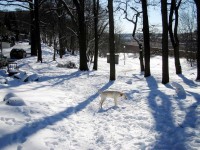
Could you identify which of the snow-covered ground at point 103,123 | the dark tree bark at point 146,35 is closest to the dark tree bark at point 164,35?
the dark tree bark at point 146,35

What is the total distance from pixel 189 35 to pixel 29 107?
57098mm

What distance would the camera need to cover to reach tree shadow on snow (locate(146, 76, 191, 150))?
7195mm

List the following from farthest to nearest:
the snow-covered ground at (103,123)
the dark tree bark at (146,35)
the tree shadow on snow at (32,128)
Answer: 1. the dark tree bark at (146,35)
2. the snow-covered ground at (103,123)
3. the tree shadow on snow at (32,128)

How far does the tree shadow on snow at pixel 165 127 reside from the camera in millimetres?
7195

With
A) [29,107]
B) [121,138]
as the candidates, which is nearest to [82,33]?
[29,107]

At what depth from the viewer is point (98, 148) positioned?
712 centimetres

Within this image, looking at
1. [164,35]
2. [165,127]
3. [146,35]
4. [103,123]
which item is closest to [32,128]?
[103,123]

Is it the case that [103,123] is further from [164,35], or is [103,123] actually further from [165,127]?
[164,35]

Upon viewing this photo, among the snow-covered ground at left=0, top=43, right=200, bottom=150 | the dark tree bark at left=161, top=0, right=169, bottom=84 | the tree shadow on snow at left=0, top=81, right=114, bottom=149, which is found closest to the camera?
the tree shadow on snow at left=0, top=81, right=114, bottom=149

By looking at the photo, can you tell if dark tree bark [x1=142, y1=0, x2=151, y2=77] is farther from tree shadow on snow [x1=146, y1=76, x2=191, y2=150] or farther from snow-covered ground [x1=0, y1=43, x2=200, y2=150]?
tree shadow on snow [x1=146, y1=76, x2=191, y2=150]

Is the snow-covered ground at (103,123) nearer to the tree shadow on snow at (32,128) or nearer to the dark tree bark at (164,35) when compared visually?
the tree shadow on snow at (32,128)

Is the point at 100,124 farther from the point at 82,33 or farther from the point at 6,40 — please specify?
the point at 6,40

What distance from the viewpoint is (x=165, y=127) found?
845 cm

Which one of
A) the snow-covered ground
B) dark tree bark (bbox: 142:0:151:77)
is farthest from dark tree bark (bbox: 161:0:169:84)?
the snow-covered ground
